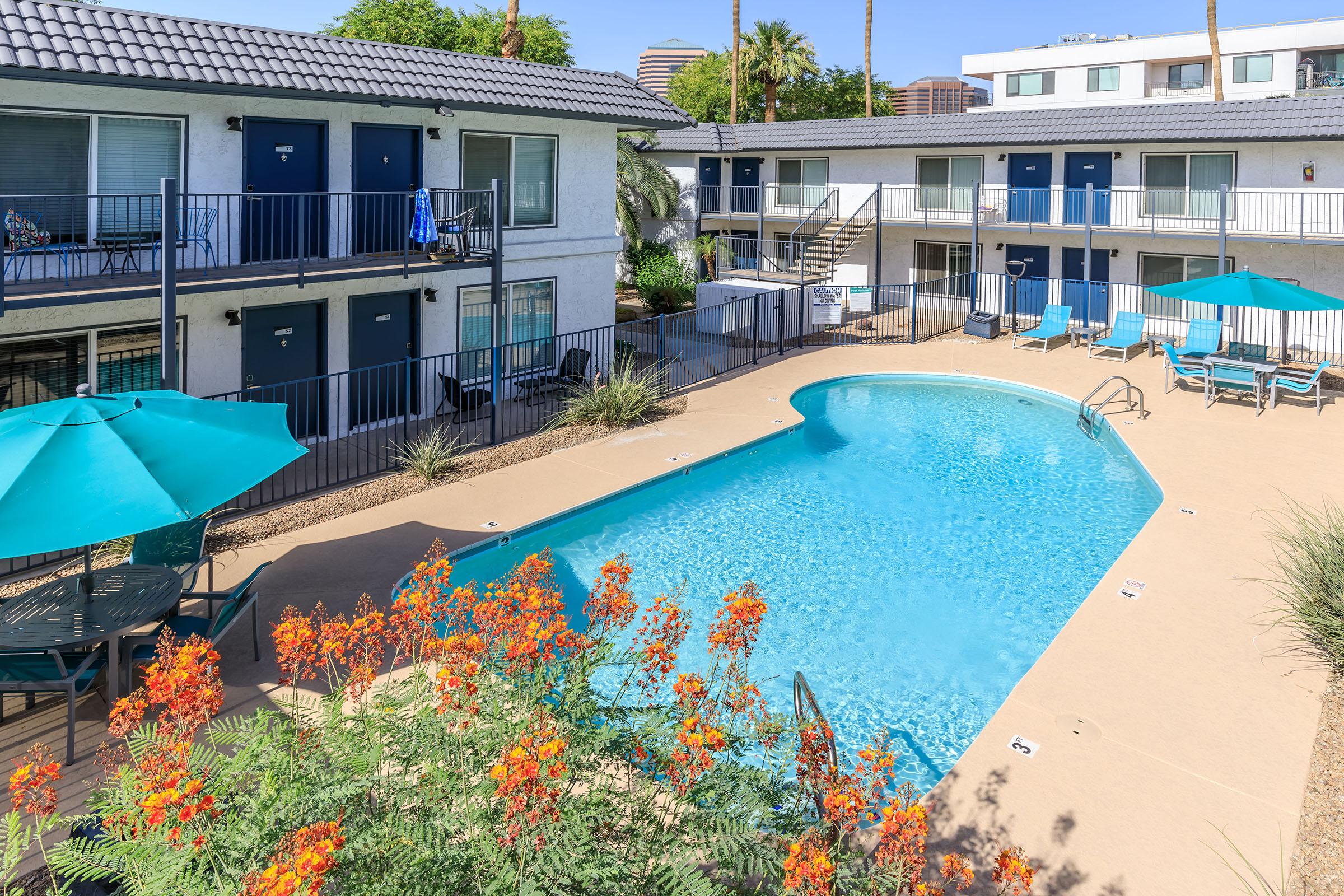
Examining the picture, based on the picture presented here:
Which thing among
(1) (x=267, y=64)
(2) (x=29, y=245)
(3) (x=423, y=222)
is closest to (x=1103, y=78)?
(3) (x=423, y=222)

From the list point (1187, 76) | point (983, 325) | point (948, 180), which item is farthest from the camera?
point (1187, 76)

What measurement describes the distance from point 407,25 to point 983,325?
33323mm

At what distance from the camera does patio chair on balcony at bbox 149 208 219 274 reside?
13.5 m

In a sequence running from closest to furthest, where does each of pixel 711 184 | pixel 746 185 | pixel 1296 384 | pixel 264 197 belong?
pixel 264 197 < pixel 1296 384 < pixel 746 185 < pixel 711 184

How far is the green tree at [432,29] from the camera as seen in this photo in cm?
4506

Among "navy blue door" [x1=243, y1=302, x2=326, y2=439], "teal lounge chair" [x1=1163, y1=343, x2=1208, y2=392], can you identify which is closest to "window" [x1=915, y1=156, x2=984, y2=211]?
"teal lounge chair" [x1=1163, y1=343, x2=1208, y2=392]

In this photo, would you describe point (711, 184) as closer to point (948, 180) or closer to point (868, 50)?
point (948, 180)

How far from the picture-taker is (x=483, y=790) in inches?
165

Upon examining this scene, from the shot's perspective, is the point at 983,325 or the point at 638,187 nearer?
the point at 983,325

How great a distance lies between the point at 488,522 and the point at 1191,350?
15911 millimetres

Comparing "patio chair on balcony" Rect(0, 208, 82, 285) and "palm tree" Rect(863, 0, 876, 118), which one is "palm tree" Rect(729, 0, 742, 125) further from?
"patio chair on balcony" Rect(0, 208, 82, 285)

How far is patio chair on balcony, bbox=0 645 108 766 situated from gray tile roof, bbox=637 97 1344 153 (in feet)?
82.1

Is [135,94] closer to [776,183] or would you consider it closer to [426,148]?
[426,148]

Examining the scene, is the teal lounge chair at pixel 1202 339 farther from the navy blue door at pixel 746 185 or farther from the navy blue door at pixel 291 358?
the navy blue door at pixel 291 358
